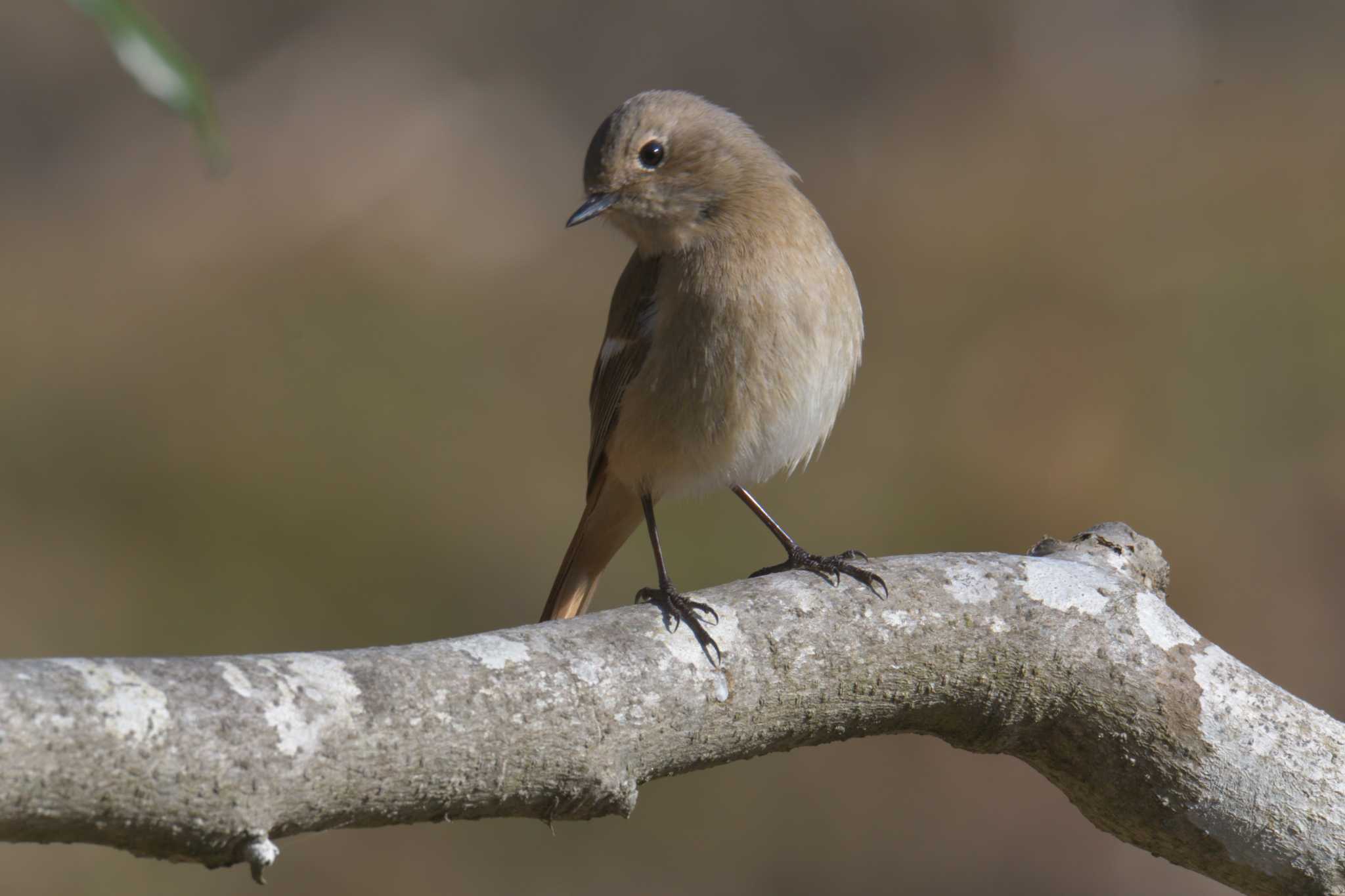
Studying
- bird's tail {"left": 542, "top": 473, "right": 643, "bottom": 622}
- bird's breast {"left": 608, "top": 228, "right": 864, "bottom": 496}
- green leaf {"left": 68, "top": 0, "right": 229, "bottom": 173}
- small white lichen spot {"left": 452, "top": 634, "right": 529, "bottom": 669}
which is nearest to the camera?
green leaf {"left": 68, "top": 0, "right": 229, "bottom": 173}

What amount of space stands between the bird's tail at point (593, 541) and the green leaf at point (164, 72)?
2506 millimetres

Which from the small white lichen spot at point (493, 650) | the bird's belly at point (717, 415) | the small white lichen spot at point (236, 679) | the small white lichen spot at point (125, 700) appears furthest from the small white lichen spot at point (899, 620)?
the small white lichen spot at point (125, 700)

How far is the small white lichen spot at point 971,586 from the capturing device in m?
2.49

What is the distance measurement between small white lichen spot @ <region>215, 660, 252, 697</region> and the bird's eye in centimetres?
207

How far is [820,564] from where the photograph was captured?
3.02 metres

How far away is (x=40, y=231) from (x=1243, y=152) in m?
7.25

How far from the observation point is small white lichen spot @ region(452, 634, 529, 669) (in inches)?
78.3

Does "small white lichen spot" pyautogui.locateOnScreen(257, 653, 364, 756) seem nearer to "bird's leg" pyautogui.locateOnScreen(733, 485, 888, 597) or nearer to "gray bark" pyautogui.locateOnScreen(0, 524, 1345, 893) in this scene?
"gray bark" pyautogui.locateOnScreen(0, 524, 1345, 893)

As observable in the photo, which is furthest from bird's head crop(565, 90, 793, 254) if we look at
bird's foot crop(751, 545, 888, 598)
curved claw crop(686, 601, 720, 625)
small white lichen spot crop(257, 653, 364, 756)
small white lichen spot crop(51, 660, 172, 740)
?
small white lichen spot crop(51, 660, 172, 740)

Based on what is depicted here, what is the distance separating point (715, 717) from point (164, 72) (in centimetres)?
135

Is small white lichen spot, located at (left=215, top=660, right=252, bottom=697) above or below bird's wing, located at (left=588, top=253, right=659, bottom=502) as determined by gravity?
below

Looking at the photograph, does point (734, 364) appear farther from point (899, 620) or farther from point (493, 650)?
point (493, 650)

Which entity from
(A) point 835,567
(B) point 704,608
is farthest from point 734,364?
(B) point 704,608

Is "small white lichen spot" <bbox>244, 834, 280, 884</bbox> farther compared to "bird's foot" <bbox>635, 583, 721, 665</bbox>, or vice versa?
"bird's foot" <bbox>635, 583, 721, 665</bbox>
